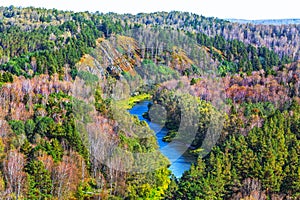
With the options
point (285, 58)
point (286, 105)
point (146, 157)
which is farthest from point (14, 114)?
point (285, 58)

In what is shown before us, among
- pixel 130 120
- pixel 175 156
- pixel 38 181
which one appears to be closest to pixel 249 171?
pixel 175 156

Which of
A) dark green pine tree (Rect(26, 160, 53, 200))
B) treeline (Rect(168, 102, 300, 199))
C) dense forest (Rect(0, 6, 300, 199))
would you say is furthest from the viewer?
dense forest (Rect(0, 6, 300, 199))

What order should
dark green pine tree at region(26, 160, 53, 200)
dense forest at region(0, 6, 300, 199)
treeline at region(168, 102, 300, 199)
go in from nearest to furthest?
dark green pine tree at region(26, 160, 53, 200)
treeline at region(168, 102, 300, 199)
dense forest at region(0, 6, 300, 199)

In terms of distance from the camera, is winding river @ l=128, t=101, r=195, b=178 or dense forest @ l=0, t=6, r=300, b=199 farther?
winding river @ l=128, t=101, r=195, b=178

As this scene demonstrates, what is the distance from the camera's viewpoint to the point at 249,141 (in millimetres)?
33500

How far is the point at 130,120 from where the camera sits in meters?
40.1

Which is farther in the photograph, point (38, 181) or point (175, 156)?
point (175, 156)

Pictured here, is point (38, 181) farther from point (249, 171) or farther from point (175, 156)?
point (175, 156)

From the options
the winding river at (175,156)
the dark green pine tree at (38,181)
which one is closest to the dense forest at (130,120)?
the dark green pine tree at (38,181)

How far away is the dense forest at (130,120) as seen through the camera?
2831 centimetres

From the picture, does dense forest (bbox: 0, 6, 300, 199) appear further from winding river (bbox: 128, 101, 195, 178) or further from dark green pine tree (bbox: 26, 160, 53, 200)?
winding river (bbox: 128, 101, 195, 178)

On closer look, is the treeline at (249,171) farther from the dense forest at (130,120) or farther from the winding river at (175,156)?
the winding river at (175,156)

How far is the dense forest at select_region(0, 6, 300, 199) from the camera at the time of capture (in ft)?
92.9

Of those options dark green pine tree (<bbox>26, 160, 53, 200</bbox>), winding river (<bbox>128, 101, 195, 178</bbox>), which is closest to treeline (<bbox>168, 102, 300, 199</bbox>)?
winding river (<bbox>128, 101, 195, 178</bbox>)
